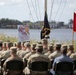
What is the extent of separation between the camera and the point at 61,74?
1206cm

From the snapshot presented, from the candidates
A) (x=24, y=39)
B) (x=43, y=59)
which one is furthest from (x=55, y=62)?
(x=24, y=39)

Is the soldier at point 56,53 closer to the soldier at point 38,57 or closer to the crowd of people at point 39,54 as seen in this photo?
the crowd of people at point 39,54

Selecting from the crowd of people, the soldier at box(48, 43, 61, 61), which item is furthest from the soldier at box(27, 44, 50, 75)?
the soldier at box(48, 43, 61, 61)

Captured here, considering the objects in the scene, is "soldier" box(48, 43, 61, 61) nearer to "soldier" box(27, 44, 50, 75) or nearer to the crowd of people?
the crowd of people

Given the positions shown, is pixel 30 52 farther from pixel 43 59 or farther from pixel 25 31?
pixel 25 31

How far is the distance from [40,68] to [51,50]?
→ 1662mm

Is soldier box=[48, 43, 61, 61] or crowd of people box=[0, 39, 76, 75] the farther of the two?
soldier box=[48, 43, 61, 61]

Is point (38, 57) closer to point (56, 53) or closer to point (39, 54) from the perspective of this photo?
point (39, 54)

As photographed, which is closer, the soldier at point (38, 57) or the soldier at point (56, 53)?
the soldier at point (38, 57)

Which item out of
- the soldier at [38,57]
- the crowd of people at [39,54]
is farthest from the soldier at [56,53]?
the soldier at [38,57]

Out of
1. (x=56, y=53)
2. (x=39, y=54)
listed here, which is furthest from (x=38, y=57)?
(x=56, y=53)

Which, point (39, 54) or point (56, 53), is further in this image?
point (56, 53)

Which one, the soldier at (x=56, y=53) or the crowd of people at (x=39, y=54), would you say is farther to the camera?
the soldier at (x=56, y=53)

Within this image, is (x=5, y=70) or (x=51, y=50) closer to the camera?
(x=5, y=70)
